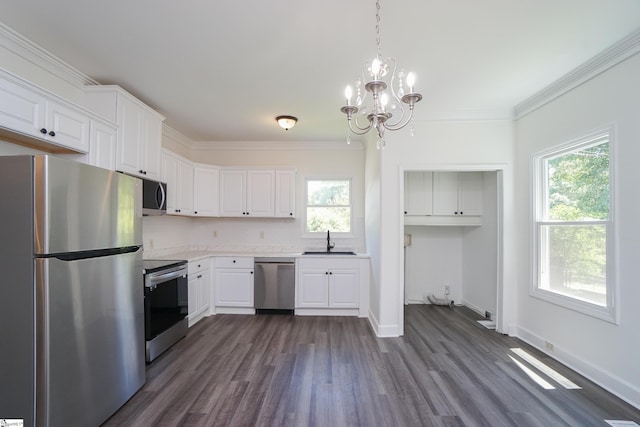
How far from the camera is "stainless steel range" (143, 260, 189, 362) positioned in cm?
254

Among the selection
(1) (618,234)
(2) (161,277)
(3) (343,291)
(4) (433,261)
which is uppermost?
(1) (618,234)

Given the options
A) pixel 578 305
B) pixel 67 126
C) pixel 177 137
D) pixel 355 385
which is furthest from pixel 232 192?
pixel 578 305

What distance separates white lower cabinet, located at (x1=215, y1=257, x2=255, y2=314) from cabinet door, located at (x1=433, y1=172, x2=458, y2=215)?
2.98m

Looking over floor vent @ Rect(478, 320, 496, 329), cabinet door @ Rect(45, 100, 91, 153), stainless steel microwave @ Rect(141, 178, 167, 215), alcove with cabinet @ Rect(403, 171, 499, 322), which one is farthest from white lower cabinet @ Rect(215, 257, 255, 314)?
floor vent @ Rect(478, 320, 496, 329)

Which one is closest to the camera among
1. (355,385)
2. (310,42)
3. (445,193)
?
(310,42)

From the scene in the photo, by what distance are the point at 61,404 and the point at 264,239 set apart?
3.22 metres

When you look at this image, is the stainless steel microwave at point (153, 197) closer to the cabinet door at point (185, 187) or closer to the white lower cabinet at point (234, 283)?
→ the cabinet door at point (185, 187)

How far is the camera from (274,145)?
459 centimetres

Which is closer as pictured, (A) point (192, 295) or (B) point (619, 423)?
(B) point (619, 423)

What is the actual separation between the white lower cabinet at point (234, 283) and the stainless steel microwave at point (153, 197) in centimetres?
120

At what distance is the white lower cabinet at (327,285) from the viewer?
393 cm

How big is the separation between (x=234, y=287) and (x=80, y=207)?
2619 mm

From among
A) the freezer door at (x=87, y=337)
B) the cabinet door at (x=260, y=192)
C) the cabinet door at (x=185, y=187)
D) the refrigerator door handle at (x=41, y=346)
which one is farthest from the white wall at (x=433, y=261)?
the refrigerator door handle at (x=41, y=346)

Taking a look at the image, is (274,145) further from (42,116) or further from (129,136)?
(42,116)
